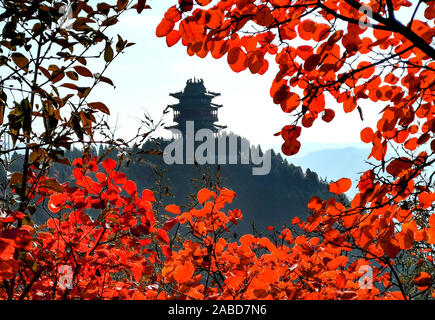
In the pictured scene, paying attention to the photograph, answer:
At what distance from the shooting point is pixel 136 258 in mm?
2059

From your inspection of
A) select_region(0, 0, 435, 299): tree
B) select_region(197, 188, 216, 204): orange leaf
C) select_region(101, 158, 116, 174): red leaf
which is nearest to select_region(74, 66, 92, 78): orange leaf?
select_region(0, 0, 435, 299): tree

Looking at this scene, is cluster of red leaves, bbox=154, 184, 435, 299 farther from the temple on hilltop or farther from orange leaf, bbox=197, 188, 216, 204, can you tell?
the temple on hilltop

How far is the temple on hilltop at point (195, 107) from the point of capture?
4331 cm

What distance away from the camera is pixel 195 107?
4375 centimetres

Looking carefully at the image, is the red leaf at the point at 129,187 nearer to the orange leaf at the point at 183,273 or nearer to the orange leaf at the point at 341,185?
the orange leaf at the point at 183,273

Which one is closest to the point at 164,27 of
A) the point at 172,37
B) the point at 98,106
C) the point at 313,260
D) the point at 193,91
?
the point at 172,37

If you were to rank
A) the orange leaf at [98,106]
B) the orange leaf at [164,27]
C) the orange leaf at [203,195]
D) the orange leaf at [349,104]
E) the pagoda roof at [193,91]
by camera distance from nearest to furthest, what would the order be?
the orange leaf at [164,27]
the orange leaf at [98,106]
the orange leaf at [349,104]
the orange leaf at [203,195]
the pagoda roof at [193,91]

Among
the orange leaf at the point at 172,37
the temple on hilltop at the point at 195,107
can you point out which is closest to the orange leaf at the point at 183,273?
the orange leaf at the point at 172,37

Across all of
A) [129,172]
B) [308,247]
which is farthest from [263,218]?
[308,247]

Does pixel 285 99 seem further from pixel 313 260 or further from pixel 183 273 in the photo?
pixel 313 260

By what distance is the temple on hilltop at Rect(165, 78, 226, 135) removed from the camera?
43.3 m

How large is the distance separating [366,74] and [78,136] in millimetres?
1149
